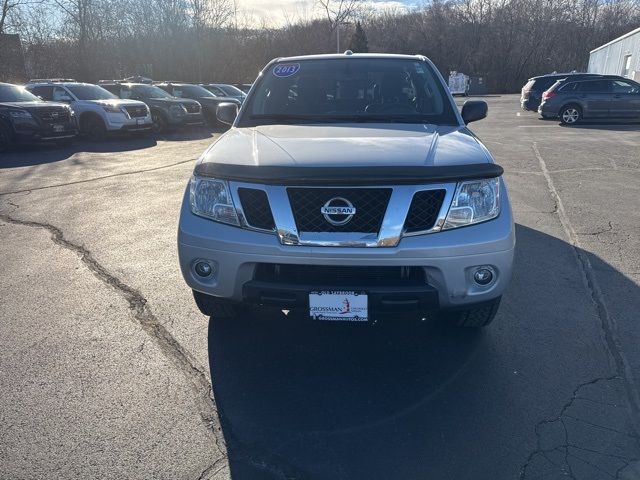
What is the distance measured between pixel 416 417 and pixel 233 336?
4.57 ft

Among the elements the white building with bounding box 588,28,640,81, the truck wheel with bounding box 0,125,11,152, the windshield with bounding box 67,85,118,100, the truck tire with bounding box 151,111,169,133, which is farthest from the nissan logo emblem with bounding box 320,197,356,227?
the white building with bounding box 588,28,640,81

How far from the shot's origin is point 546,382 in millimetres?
2926

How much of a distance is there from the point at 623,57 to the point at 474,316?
37.2 meters

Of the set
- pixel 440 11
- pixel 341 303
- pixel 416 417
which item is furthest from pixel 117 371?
pixel 440 11

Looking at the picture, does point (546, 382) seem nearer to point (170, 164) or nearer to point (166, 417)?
point (166, 417)

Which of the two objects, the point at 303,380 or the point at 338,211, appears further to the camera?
the point at 303,380

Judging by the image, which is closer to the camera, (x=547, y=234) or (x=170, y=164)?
(x=547, y=234)

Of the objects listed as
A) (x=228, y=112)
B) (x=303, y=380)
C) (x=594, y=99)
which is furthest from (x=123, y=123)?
(x=594, y=99)

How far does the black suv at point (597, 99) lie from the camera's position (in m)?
17.0

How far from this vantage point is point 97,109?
47.3 feet

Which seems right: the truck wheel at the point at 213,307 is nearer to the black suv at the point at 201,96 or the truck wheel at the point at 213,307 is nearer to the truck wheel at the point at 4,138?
the truck wheel at the point at 4,138

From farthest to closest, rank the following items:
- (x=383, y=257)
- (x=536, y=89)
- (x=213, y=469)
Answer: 1. (x=536, y=89)
2. (x=383, y=257)
3. (x=213, y=469)

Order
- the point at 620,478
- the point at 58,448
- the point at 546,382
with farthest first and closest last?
the point at 546,382 → the point at 58,448 → the point at 620,478

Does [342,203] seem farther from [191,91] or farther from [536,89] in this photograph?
[536,89]
